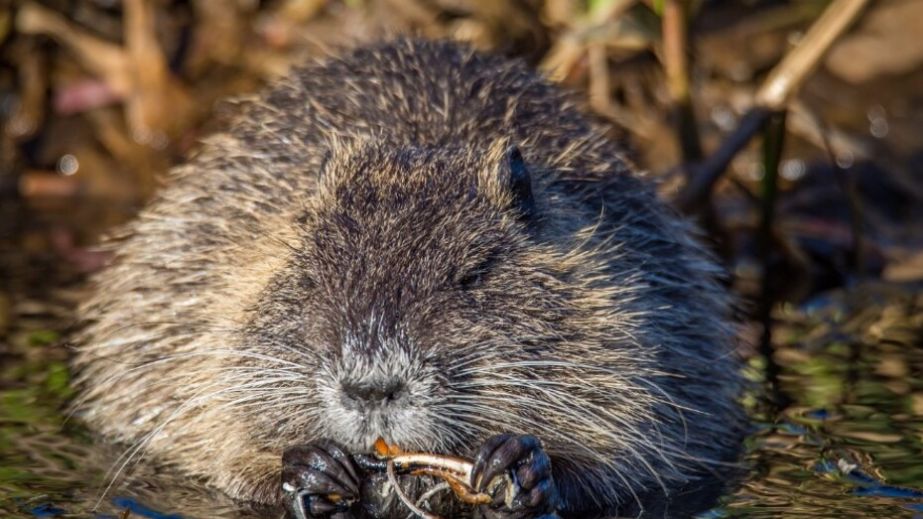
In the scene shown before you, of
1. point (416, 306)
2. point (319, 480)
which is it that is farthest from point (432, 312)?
point (319, 480)

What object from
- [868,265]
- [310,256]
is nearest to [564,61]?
[868,265]

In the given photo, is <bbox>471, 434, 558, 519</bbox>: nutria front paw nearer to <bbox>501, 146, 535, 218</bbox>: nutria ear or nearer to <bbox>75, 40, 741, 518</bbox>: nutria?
<bbox>75, 40, 741, 518</bbox>: nutria

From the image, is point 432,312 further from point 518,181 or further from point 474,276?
point 518,181

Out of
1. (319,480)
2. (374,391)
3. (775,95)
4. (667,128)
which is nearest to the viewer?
(374,391)

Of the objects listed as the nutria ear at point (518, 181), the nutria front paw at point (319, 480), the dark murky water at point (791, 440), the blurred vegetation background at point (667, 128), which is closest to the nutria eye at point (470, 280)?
the nutria ear at point (518, 181)

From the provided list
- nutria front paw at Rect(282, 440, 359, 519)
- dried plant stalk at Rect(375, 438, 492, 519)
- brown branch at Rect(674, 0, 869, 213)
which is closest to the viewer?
dried plant stalk at Rect(375, 438, 492, 519)

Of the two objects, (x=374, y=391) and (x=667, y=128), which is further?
(x=667, y=128)

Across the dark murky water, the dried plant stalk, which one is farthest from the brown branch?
the dried plant stalk
